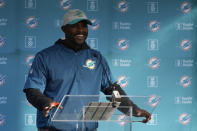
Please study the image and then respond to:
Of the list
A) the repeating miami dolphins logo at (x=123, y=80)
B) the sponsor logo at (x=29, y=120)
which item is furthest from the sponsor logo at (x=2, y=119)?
the repeating miami dolphins logo at (x=123, y=80)

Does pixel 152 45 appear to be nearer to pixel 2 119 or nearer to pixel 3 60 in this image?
pixel 3 60

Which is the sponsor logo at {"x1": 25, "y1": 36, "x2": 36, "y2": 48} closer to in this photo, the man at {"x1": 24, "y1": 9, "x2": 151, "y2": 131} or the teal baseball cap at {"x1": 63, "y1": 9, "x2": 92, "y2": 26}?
the man at {"x1": 24, "y1": 9, "x2": 151, "y2": 131}

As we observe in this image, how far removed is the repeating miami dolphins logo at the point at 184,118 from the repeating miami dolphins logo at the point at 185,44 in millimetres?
823

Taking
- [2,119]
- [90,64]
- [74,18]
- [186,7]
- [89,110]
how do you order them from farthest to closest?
[186,7] < [2,119] < [90,64] < [74,18] < [89,110]

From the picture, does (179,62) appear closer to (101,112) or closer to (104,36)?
(104,36)

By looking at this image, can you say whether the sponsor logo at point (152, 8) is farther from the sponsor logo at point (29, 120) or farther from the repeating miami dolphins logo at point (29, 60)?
the sponsor logo at point (29, 120)

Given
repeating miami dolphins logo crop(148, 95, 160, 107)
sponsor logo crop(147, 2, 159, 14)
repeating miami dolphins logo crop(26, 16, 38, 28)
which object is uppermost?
sponsor logo crop(147, 2, 159, 14)

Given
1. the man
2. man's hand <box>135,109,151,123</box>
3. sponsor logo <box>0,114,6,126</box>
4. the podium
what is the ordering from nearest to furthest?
the podium, man's hand <box>135,109,151,123</box>, the man, sponsor logo <box>0,114,6,126</box>

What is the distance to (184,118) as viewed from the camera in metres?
4.30

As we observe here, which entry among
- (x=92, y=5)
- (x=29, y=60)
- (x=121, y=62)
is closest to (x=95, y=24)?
(x=92, y=5)

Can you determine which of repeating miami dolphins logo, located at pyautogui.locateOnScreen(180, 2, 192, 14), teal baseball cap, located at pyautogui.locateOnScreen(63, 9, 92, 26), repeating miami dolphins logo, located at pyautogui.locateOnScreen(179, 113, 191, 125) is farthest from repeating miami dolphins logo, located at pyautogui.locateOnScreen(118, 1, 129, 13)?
teal baseball cap, located at pyautogui.locateOnScreen(63, 9, 92, 26)

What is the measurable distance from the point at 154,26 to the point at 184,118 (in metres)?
1.21

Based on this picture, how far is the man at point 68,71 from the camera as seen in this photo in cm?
211

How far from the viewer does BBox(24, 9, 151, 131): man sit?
2.11 m
